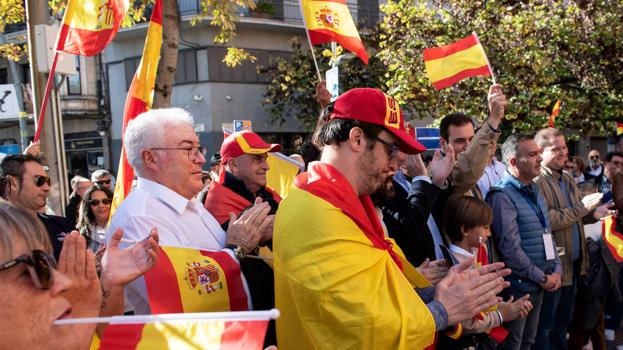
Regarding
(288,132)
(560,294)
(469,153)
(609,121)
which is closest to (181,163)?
(469,153)

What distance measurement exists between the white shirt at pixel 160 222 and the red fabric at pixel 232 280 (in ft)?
0.13

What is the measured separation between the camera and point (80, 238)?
71.5 inches

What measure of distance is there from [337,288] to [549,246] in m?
3.22

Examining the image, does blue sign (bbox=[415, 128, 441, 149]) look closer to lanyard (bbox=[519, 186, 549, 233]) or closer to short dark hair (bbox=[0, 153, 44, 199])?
lanyard (bbox=[519, 186, 549, 233])

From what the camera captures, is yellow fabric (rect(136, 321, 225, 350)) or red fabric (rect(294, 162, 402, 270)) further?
red fabric (rect(294, 162, 402, 270))

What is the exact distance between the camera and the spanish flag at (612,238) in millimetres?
5543

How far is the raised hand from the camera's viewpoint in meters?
2.08

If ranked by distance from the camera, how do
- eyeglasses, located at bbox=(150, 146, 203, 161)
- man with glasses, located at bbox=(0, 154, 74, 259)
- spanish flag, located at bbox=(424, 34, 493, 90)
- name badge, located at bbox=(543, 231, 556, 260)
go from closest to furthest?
eyeglasses, located at bbox=(150, 146, 203, 161), man with glasses, located at bbox=(0, 154, 74, 259), name badge, located at bbox=(543, 231, 556, 260), spanish flag, located at bbox=(424, 34, 493, 90)

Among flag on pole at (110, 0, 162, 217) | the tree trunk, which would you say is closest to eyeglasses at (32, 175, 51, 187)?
flag on pole at (110, 0, 162, 217)

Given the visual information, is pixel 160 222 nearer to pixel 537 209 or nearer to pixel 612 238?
pixel 537 209

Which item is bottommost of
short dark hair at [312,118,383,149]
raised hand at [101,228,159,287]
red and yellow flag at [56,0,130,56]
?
raised hand at [101,228,159,287]

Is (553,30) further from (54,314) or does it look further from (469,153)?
(54,314)

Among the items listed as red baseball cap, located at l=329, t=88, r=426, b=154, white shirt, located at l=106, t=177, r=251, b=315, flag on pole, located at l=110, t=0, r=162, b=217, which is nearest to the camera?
red baseball cap, located at l=329, t=88, r=426, b=154

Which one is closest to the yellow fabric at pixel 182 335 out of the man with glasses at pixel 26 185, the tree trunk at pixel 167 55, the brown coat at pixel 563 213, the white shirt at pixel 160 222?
the white shirt at pixel 160 222
